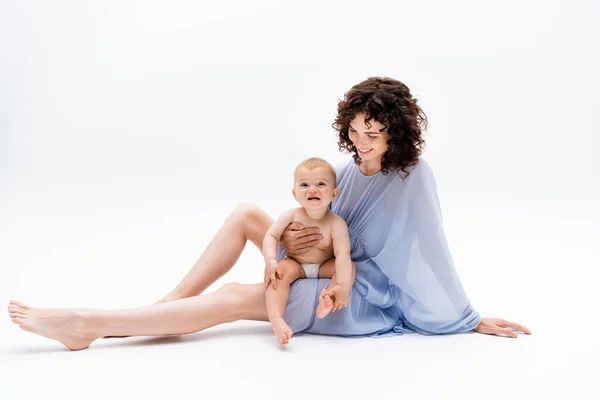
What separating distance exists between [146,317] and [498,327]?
62.7 inches

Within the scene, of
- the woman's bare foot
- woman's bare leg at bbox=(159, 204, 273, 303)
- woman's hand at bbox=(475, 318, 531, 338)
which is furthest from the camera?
woman's bare leg at bbox=(159, 204, 273, 303)

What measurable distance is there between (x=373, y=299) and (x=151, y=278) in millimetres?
1599

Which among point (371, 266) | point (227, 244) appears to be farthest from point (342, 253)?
point (227, 244)

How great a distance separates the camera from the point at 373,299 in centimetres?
333

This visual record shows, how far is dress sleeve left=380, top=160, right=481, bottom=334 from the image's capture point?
325 centimetres

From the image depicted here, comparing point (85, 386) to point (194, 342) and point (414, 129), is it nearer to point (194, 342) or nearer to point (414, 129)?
point (194, 342)

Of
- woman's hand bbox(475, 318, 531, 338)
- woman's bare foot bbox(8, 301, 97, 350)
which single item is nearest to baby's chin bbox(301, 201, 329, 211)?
woman's hand bbox(475, 318, 531, 338)

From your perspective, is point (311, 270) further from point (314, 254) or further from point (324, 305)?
point (324, 305)

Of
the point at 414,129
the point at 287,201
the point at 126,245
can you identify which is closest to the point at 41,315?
the point at 414,129

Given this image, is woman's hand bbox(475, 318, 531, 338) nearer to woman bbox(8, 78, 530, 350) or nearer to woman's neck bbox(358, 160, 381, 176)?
woman bbox(8, 78, 530, 350)

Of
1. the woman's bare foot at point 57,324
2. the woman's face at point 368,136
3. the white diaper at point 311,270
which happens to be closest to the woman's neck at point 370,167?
the woman's face at point 368,136

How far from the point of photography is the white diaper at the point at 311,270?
3314 millimetres

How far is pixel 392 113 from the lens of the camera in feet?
10.3

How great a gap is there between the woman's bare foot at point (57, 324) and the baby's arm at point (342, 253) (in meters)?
1.08
